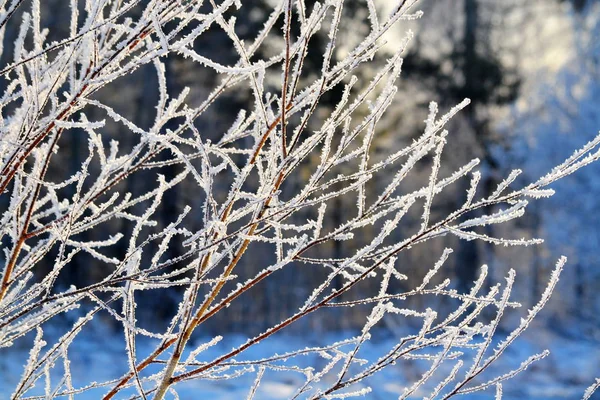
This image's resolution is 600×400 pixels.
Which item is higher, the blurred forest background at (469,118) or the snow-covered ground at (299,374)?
the blurred forest background at (469,118)

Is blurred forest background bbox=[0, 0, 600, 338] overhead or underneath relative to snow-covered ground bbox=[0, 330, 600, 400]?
overhead

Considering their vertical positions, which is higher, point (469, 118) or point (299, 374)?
point (469, 118)

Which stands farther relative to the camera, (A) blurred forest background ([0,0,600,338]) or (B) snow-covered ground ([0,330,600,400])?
(A) blurred forest background ([0,0,600,338])

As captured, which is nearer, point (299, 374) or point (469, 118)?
point (299, 374)

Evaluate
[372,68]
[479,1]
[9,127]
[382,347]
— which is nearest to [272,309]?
[382,347]

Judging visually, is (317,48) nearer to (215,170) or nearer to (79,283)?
(79,283)
